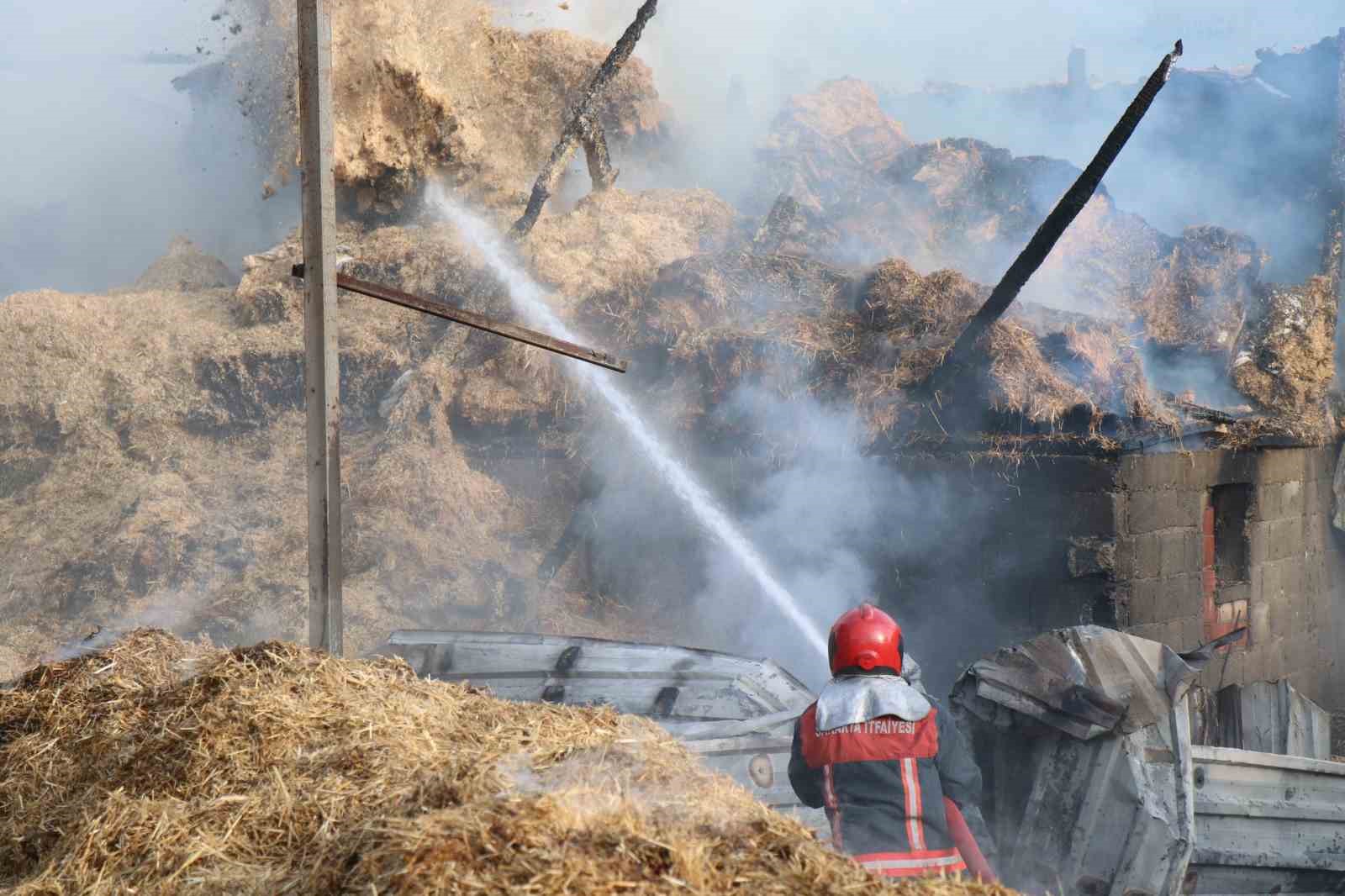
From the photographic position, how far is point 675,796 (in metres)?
3.04

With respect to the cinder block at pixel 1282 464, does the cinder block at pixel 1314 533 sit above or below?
below

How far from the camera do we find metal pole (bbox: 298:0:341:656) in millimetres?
5867

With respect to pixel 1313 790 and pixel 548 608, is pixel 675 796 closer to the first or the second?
pixel 1313 790

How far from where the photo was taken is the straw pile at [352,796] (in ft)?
8.75

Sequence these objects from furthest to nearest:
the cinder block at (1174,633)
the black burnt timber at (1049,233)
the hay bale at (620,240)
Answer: the hay bale at (620,240)
the cinder block at (1174,633)
the black burnt timber at (1049,233)

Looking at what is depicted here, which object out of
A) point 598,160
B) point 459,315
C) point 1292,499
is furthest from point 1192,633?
point 598,160

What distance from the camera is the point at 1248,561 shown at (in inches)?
410

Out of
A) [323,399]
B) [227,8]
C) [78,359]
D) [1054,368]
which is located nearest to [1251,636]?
[1054,368]

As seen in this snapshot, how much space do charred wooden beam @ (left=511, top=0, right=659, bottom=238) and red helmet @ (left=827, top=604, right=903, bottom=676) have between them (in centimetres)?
1000

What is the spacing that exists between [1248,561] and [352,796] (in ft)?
31.1

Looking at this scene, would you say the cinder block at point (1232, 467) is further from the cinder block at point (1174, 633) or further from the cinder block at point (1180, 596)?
the cinder block at point (1174, 633)

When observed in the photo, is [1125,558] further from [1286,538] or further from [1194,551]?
[1286,538]

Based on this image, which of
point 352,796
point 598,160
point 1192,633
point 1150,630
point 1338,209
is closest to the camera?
point 352,796

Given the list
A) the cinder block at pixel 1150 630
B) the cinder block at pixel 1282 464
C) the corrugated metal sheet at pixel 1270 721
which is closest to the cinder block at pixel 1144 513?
the cinder block at pixel 1150 630
